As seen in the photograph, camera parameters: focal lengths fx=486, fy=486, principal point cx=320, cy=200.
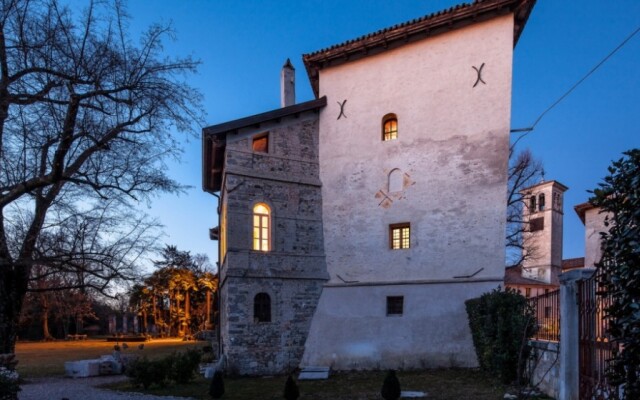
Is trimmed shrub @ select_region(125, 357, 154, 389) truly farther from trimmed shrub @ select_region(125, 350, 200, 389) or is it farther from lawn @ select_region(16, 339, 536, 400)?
lawn @ select_region(16, 339, 536, 400)

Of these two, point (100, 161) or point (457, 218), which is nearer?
point (100, 161)

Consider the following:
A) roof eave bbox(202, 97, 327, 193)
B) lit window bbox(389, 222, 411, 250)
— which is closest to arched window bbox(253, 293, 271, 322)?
lit window bbox(389, 222, 411, 250)

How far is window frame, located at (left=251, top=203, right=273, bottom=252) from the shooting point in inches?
590

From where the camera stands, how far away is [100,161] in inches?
296

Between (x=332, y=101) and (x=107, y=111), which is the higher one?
(x=332, y=101)

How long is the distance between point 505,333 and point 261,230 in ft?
25.3

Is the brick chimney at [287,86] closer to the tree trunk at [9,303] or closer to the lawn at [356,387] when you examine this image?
the lawn at [356,387]

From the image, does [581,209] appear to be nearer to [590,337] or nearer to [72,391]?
[590,337]

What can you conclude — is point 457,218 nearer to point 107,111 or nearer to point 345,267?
point 345,267

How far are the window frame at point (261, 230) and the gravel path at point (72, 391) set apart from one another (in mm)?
5313

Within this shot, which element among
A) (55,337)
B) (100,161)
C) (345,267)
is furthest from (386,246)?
(55,337)

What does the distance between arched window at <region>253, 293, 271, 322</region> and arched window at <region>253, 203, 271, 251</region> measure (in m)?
1.47

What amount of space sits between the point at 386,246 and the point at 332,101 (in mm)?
5205

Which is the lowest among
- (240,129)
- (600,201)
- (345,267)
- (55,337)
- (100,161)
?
(55,337)
